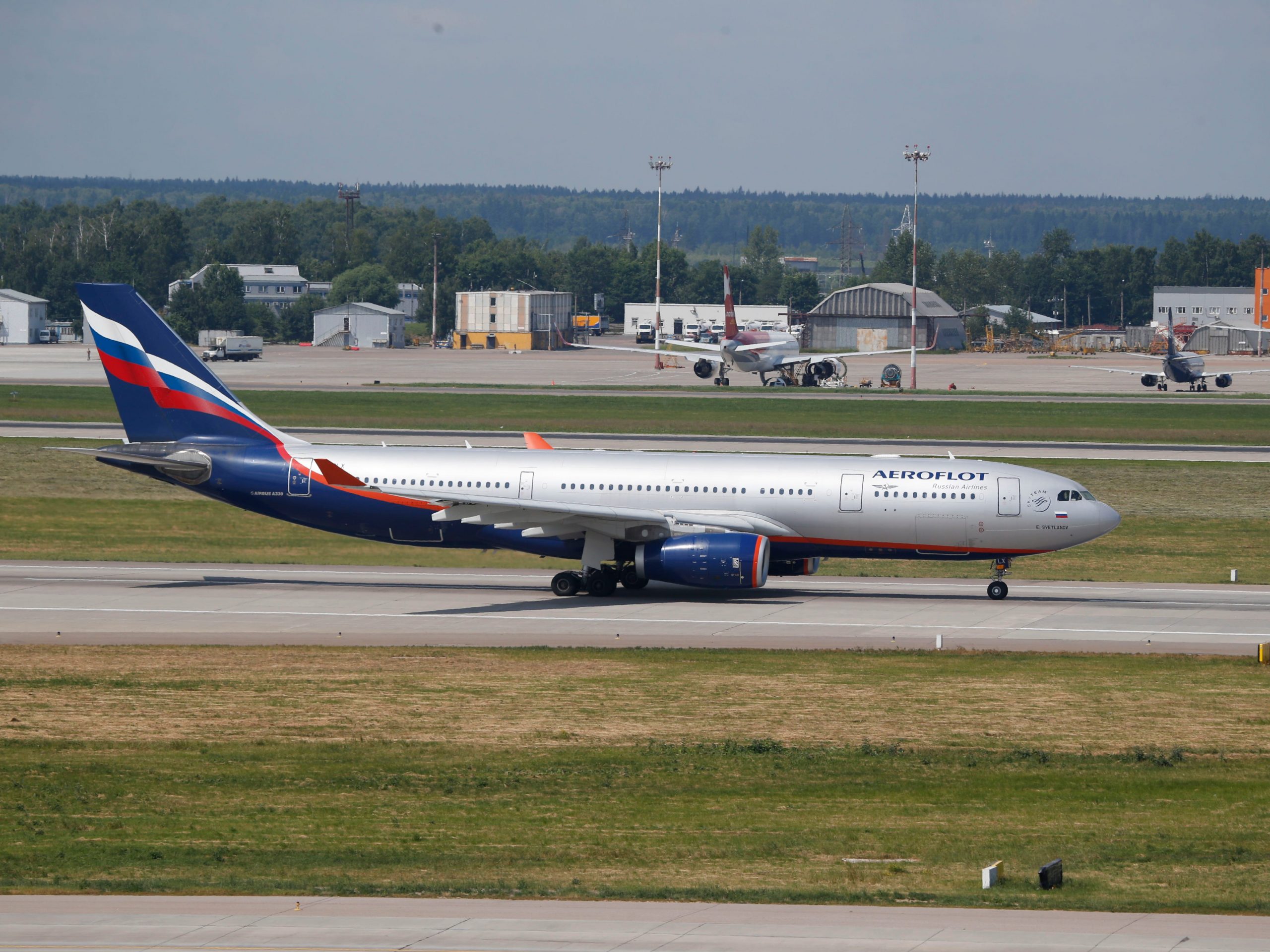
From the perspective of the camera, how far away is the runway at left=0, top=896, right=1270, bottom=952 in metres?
16.1

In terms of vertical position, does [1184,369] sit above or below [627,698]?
above

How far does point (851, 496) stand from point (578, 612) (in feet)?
28.7

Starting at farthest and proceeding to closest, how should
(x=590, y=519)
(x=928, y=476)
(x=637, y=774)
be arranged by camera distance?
(x=928, y=476) → (x=590, y=519) → (x=637, y=774)

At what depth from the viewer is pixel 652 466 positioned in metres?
45.1

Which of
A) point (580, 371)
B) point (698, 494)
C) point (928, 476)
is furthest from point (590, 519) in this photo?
point (580, 371)

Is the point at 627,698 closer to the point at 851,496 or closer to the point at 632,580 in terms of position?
the point at 632,580

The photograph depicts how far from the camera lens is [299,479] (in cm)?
4522

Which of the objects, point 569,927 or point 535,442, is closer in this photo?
point 569,927

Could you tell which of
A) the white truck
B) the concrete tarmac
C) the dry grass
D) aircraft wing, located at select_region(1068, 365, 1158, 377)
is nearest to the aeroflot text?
the dry grass

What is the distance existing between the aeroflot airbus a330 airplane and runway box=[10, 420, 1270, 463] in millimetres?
27852

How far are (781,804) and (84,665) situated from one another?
1763 centimetres

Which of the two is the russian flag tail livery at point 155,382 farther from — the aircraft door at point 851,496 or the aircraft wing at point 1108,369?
the aircraft wing at point 1108,369

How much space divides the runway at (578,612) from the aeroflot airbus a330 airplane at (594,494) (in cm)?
156

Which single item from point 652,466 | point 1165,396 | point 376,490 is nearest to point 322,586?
point 376,490
